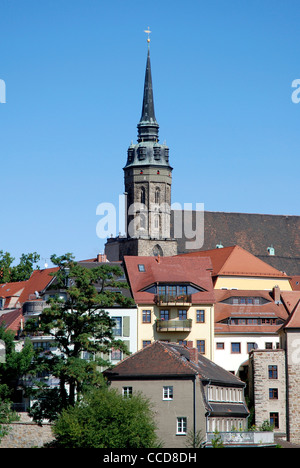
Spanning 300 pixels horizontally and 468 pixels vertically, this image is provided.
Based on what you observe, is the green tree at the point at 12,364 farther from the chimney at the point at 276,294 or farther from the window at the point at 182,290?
the chimney at the point at 276,294

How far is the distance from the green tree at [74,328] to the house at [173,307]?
46.8ft

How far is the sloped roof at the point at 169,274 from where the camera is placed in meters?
87.3

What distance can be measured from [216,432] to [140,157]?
77.0m

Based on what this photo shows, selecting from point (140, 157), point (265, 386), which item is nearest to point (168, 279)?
point (265, 386)

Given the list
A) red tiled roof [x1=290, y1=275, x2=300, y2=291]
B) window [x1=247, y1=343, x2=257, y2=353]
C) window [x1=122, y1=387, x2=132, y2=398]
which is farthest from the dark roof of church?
window [x1=122, y1=387, x2=132, y2=398]

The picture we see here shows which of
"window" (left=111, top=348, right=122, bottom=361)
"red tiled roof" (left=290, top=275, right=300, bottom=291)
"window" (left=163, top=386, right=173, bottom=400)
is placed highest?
"red tiled roof" (left=290, top=275, right=300, bottom=291)

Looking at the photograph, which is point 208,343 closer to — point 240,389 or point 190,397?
point 240,389

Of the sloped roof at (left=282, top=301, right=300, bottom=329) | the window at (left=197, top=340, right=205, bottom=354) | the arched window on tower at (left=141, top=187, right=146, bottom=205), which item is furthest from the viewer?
the arched window on tower at (left=141, top=187, right=146, bottom=205)

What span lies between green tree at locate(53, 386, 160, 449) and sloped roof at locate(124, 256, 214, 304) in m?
20.9

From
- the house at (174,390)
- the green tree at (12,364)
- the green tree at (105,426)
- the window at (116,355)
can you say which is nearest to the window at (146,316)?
the window at (116,355)

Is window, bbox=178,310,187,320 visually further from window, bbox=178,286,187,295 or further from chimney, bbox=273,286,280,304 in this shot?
chimney, bbox=273,286,280,304

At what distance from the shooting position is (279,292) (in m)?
93.8

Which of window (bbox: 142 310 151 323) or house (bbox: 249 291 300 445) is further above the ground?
window (bbox: 142 310 151 323)

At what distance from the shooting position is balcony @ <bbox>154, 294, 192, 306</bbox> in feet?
282
